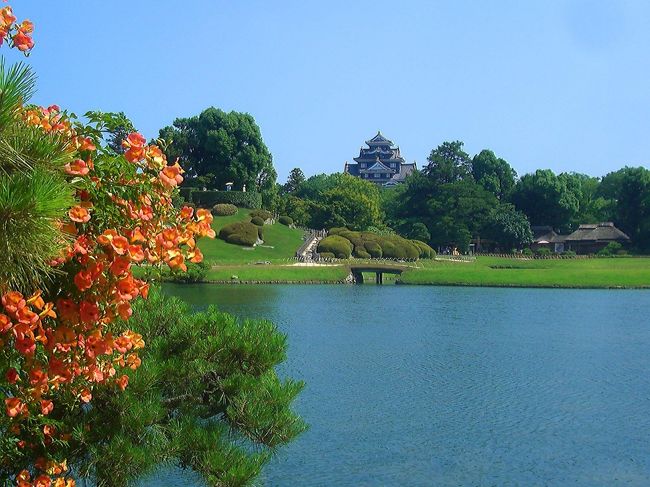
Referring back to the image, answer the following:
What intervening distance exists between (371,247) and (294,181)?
52792mm

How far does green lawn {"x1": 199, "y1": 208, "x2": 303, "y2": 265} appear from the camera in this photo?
216ft

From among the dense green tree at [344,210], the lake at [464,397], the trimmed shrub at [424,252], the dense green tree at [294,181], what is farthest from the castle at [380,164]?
the lake at [464,397]

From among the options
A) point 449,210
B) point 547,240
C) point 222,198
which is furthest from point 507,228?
point 222,198

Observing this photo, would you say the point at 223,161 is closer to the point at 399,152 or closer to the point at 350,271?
the point at 350,271

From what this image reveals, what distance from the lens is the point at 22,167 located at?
4238 millimetres

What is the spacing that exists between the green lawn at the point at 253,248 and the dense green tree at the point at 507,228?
24.8 meters

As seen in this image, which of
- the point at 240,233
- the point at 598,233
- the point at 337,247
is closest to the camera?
the point at 240,233

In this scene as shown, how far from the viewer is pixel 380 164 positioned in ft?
533

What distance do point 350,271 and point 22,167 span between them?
198ft

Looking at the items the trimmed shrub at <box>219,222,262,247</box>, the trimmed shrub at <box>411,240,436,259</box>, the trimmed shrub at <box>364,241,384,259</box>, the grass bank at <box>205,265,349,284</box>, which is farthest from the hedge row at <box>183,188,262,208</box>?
the grass bank at <box>205,265,349,284</box>

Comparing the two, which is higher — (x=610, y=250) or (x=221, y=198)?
(x=221, y=198)

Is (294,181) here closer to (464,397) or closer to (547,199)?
(547,199)

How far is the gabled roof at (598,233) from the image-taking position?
8844 centimetres

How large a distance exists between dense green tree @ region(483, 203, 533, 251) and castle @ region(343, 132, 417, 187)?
226 feet
